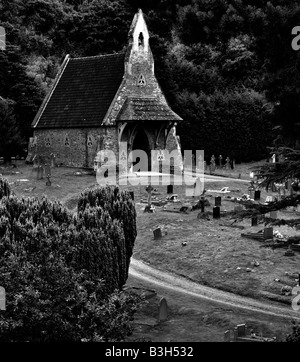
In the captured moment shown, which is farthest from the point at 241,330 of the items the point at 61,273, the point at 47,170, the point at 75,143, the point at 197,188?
the point at 75,143

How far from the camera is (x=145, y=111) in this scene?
162 feet

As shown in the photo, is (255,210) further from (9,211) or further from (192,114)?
(192,114)

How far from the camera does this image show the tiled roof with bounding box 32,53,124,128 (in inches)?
1992

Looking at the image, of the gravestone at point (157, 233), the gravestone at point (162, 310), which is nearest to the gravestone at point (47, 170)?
the gravestone at point (157, 233)

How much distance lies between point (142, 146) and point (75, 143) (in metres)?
5.11

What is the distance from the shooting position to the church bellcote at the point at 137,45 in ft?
165

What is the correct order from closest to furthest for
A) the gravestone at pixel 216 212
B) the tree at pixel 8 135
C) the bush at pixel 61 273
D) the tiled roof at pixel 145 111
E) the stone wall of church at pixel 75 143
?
1. the bush at pixel 61 273
2. the gravestone at pixel 216 212
3. the tiled roof at pixel 145 111
4. the stone wall of church at pixel 75 143
5. the tree at pixel 8 135

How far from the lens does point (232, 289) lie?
2577 cm

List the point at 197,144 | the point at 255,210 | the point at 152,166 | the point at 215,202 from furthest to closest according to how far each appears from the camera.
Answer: the point at 197,144 < the point at 152,166 < the point at 215,202 < the point at 255,210

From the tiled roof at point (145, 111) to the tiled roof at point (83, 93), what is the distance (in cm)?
156

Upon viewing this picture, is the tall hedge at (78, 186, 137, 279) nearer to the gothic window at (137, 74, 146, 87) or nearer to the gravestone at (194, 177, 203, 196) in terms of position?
A: the gravestone at (194, 177, 203, 196)

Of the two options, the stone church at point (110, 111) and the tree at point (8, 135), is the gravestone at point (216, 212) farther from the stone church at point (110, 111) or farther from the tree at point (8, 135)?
the tree at point (8, 135)
